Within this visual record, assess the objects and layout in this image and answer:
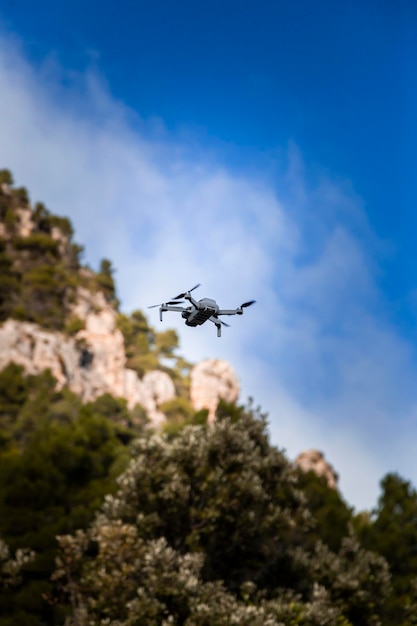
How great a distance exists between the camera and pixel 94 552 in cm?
2723

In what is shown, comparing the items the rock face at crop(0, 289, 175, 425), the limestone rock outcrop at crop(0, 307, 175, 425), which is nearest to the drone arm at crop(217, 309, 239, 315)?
the rock face at crop(0, 289, 175, 425)

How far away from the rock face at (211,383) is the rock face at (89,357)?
21.2 ft

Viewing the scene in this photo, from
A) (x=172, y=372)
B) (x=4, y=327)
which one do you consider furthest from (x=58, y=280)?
(x=172, y=372)

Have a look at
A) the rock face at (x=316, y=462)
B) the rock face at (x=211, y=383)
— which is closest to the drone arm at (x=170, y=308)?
the rock face at (x=316, y=462)

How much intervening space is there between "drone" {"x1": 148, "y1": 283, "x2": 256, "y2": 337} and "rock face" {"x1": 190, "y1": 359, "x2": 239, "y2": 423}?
100 meters

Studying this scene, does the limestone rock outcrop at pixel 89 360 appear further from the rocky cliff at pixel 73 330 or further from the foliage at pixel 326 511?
the foliage at pixel 326 511

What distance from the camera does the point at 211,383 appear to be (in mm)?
111875

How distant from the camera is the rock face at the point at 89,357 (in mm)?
76000

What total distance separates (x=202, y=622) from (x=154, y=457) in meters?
7.03

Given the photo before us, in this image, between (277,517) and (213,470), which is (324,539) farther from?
(213,470)

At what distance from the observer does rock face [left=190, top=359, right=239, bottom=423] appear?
11031 centimetres

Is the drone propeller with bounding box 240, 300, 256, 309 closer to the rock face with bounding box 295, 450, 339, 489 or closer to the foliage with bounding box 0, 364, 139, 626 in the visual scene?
the foliage with bounding box 0, 364, 139, 626

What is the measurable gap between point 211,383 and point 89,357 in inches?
1048

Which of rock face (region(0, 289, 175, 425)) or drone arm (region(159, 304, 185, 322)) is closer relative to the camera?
drone arm (region(159, 304, 185, 322))
